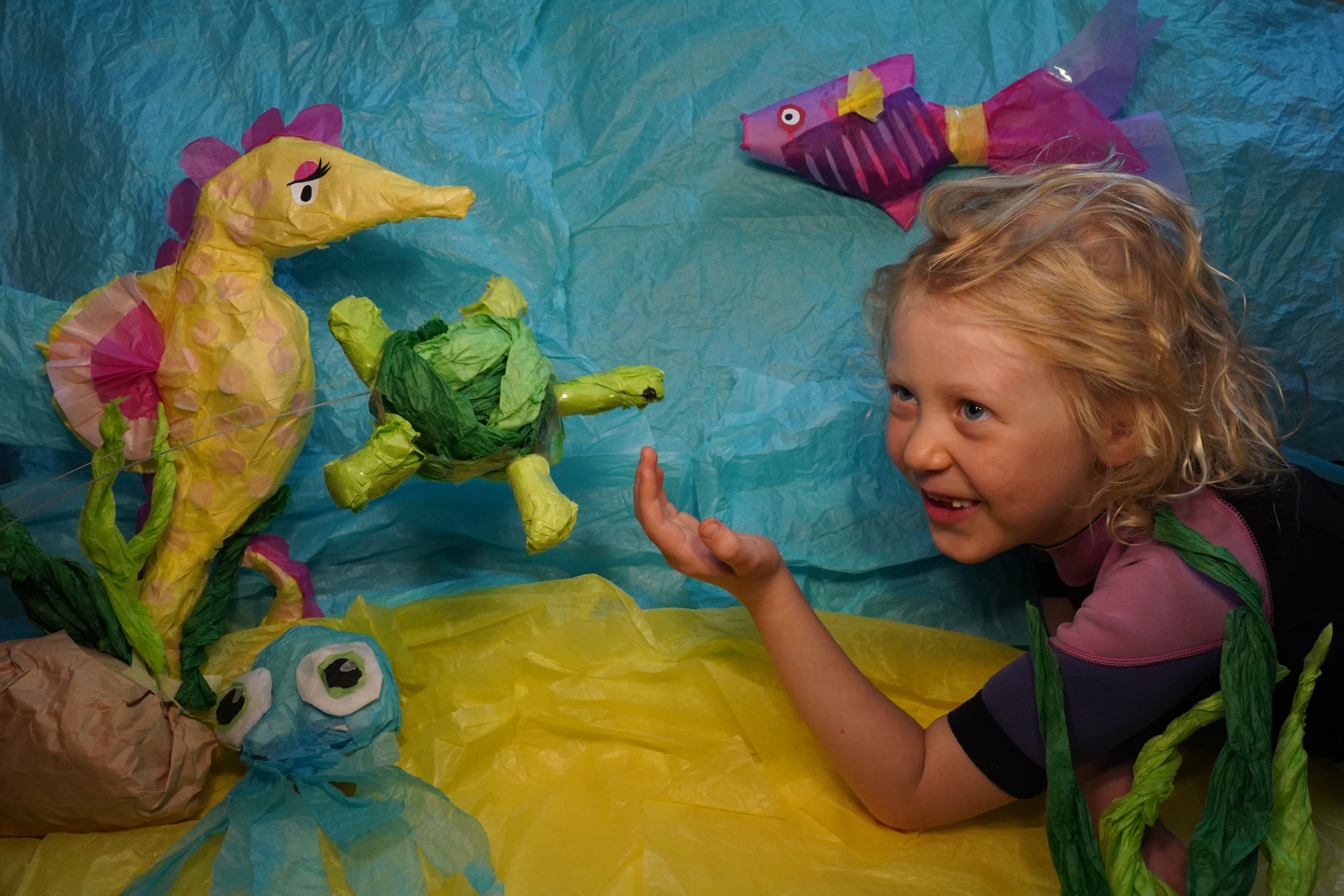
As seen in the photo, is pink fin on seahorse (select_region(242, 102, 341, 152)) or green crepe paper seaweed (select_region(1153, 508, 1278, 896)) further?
pink fin on seahorse (select_region(242, 102, 341, 152))

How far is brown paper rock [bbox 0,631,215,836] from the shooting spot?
751 mm

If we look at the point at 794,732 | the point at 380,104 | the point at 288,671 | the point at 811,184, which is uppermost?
the point at 380,104

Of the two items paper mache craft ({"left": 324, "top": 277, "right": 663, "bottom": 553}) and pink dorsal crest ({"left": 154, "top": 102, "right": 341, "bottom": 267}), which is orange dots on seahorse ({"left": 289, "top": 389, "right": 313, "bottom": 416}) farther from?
pink dorsal crest ({"left": 154, "top": 102, "right": 341, "bottom": 267})

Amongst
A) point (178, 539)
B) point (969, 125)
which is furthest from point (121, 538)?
point (969, 125)

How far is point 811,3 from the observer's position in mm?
1310

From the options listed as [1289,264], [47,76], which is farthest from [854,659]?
[47,76]

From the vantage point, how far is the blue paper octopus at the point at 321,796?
2.42ft

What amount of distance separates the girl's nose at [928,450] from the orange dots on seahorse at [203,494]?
0.53 meters

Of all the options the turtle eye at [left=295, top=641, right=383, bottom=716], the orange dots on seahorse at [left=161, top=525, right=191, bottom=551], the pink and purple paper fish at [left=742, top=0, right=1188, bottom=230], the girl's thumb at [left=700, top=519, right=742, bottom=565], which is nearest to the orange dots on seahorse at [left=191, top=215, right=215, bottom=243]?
the orange dots on seahorse at [left=161, top=525, right=191, bottom=551]

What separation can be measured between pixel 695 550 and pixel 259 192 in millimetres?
449

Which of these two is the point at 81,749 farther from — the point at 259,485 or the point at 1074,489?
the point at 1074,489

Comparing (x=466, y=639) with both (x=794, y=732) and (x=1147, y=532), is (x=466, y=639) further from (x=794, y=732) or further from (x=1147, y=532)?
(x=1147, y=532)

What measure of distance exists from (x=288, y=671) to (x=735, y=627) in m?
0.36

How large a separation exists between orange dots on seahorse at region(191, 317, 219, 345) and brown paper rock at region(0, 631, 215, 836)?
0.79 feet
